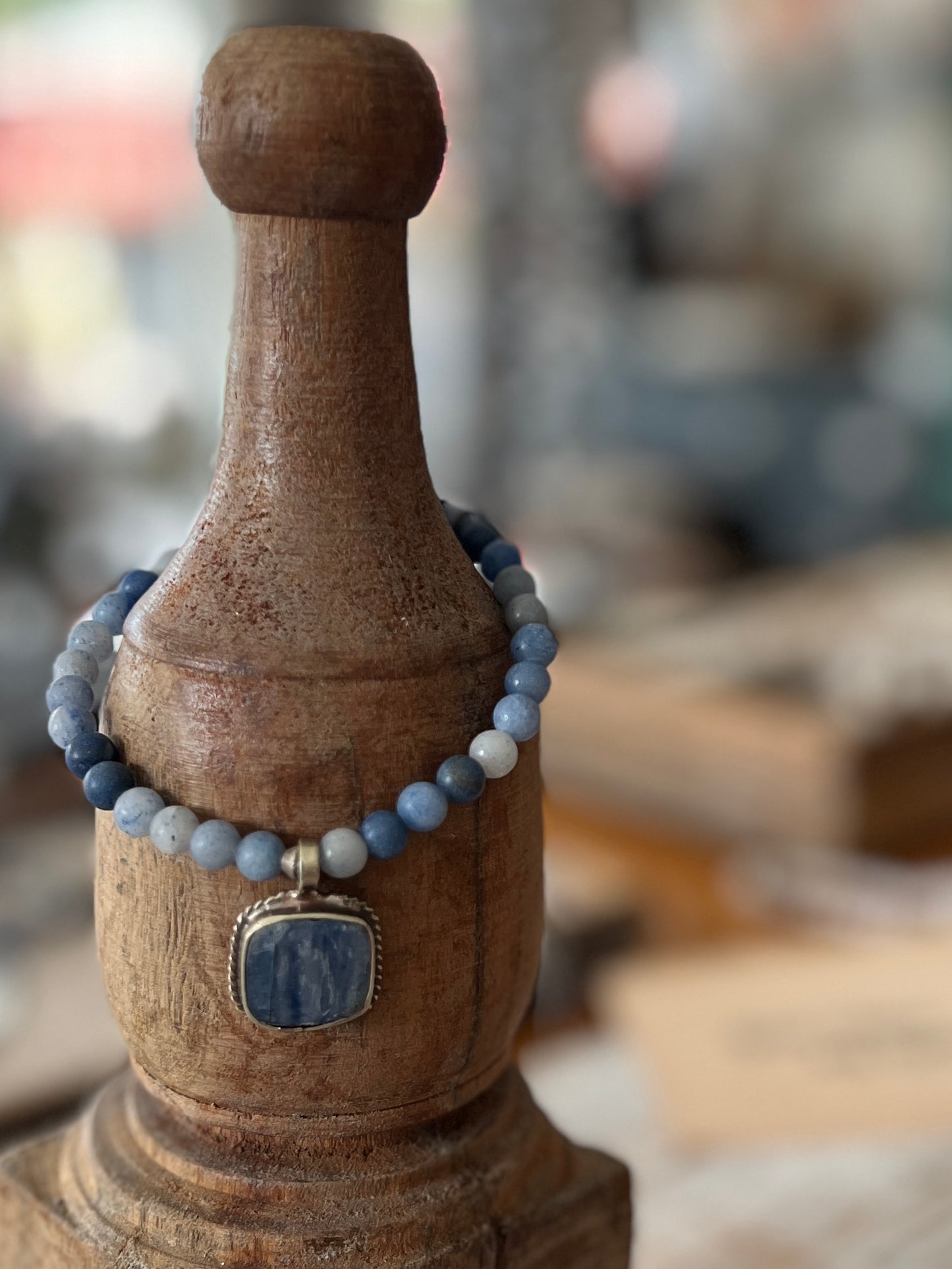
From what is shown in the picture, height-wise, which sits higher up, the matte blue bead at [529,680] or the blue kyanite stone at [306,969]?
the matte blue bead at [529,680]

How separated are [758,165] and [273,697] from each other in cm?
330

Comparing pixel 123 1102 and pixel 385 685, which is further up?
pixel 385 685

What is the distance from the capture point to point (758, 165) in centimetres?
332

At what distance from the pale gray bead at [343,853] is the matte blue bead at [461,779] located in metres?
0.02

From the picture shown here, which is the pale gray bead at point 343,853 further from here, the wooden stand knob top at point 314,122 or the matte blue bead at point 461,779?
the wooden stand knob top at point 314,122

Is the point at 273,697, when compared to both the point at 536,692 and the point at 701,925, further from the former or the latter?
the point at 701,925

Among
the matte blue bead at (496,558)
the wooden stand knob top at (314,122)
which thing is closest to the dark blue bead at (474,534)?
the matte blue bead at (496,558)

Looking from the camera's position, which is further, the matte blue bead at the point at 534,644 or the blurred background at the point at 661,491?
the blurred background at the point at 661,491

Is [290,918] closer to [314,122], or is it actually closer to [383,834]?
[383,834]

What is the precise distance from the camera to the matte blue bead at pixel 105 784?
0.32m

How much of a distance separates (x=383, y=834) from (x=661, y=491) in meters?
2.13

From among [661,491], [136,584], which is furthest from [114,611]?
[661,491]

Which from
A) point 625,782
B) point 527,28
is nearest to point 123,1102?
point 625,782

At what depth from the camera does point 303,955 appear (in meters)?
0.31
